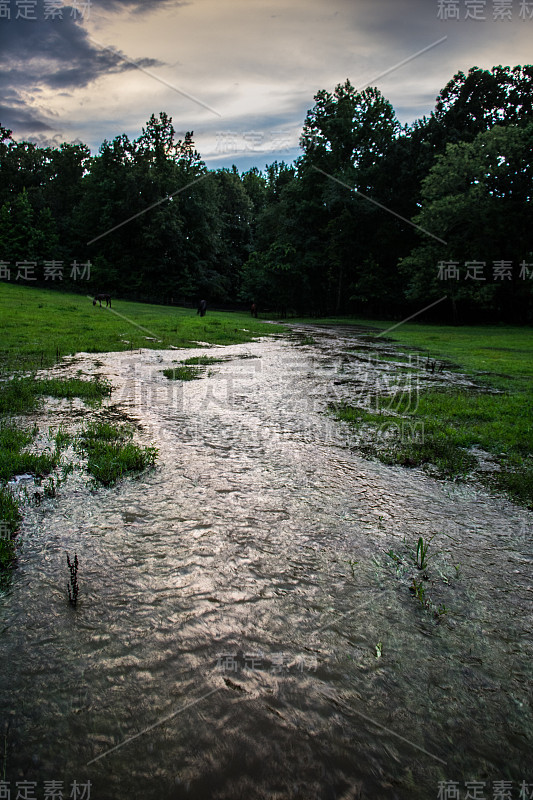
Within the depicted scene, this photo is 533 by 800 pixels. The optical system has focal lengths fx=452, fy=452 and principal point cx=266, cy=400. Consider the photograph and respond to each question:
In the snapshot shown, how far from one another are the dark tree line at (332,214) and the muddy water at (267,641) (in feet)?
99.8

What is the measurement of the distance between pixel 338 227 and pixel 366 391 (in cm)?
3686

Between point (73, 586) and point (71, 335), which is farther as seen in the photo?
point (71, 335)

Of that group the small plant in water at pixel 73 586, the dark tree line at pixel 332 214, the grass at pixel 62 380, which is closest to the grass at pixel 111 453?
the grass at pixel 62 380

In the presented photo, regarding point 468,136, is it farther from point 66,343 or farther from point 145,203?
point 66,343

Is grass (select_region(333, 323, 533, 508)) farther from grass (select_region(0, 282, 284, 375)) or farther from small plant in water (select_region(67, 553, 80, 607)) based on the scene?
grass (select_region(0, 282, 284, 375))

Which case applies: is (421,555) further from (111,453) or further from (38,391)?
(38,391)

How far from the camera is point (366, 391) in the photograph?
28.2 feet

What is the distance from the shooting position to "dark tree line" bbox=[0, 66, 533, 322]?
32375 millimetres

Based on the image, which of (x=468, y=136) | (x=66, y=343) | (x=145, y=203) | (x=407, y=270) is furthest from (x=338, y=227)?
(x=66, y=343)

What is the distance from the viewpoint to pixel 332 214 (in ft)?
146

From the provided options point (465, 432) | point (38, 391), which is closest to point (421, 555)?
point (465, 432)

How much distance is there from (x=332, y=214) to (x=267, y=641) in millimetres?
47030
